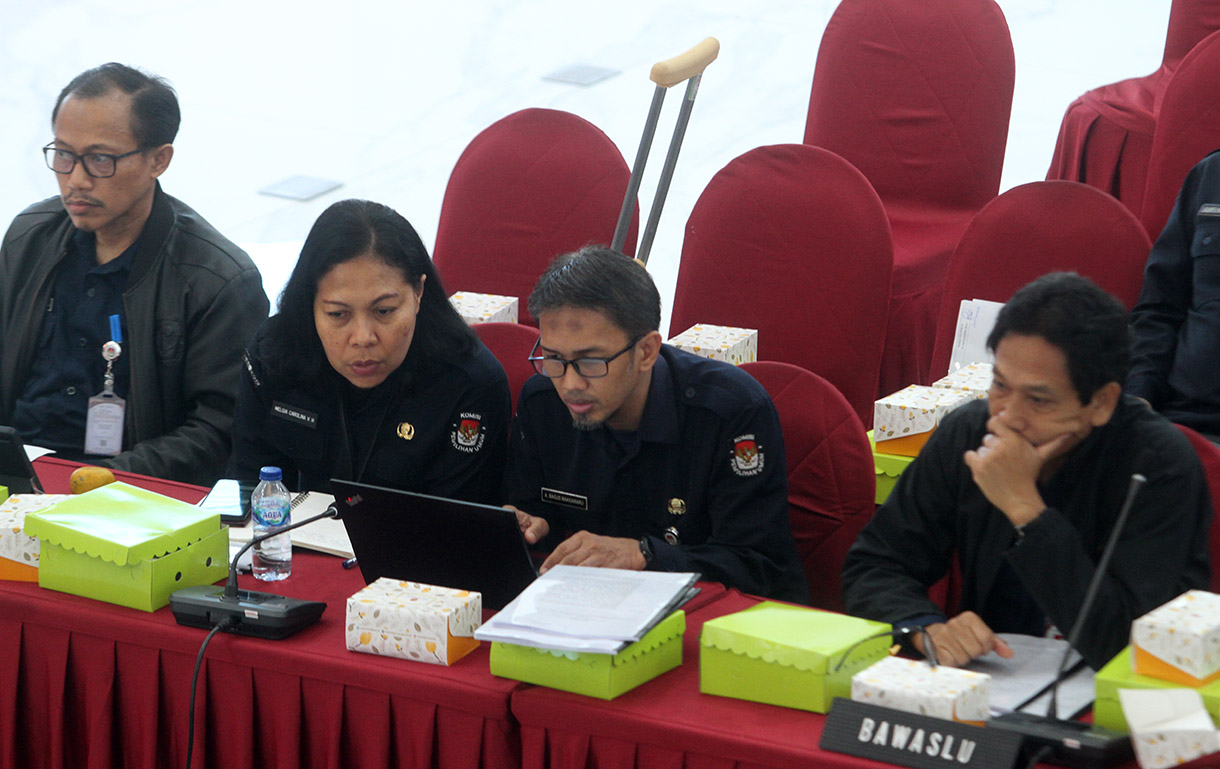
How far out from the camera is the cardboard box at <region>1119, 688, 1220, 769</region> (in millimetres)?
1314

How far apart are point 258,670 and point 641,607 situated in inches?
20.4

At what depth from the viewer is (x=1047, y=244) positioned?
8.78 ft

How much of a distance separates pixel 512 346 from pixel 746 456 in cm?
71

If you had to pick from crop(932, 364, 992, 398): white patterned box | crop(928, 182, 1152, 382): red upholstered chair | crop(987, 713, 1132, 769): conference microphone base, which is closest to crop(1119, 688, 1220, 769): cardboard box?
crop(987, 713, 1132, 769): conference microphone base

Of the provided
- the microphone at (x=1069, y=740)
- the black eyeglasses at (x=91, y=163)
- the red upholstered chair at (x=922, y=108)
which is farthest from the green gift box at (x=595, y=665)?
the red upholstered chair at (x=922, y=108)

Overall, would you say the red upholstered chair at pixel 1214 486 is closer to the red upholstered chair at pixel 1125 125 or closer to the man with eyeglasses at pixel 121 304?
the red upholstered chair at pixel 1125 125

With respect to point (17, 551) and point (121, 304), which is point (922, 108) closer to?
point (121, 304)

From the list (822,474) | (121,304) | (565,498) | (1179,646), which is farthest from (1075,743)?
(121,304)

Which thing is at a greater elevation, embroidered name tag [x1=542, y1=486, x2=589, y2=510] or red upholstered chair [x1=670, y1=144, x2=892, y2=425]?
red upholstered chair [x1=670, y1=144, x2=892, y2=425]

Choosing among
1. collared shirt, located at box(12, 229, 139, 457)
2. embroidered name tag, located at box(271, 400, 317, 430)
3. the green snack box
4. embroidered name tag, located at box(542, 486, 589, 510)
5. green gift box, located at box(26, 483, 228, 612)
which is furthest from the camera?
collared shirt, located at box(12, 229, 139, 457)

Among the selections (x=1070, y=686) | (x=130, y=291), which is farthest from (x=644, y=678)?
(x=130, y=291)

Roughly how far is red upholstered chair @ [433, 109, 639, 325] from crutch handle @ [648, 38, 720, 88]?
528mm

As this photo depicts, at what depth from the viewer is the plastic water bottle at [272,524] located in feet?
6.37

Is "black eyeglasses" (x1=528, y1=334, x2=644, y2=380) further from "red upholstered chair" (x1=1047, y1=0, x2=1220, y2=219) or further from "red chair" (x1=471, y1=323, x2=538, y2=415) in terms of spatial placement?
"red upholstered chair" (x1=1047, y1=0, x2=1220, y2=219)
